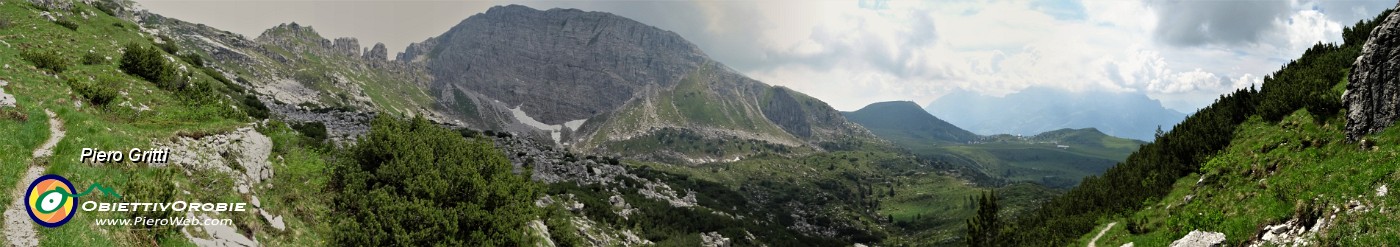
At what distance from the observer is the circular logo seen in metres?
14.4

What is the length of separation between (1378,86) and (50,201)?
1831 inches

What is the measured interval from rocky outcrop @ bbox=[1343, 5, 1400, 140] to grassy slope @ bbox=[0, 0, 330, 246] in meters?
43.6

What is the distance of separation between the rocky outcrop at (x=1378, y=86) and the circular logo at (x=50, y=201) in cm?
4494

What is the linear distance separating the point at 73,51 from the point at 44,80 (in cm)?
1315

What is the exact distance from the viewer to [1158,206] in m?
31.7

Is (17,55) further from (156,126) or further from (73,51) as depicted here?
(156,126)

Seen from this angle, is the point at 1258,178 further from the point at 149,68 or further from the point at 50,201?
the point at 149,68

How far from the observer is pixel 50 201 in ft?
48.8

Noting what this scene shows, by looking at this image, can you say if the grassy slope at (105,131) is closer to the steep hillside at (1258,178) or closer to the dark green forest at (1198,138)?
the steep hillside at (1258,178)

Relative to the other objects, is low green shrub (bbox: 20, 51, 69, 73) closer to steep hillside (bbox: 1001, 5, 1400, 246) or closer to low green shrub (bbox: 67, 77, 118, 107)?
low green shrub (bbox: 67, 77, 118, 107)

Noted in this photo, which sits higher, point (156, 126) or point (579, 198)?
point (156, 126)

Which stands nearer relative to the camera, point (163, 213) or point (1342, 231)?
point (1342, 231)

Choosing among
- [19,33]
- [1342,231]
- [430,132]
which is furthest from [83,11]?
[1342,231]

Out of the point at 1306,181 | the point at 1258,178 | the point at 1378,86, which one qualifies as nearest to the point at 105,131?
the point at 1306,181
